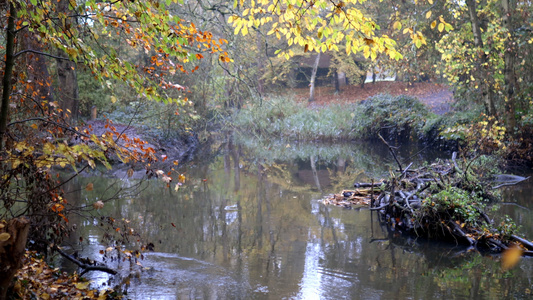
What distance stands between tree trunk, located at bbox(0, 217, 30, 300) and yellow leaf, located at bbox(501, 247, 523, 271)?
5858 mm

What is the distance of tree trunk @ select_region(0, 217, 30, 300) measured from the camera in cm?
340

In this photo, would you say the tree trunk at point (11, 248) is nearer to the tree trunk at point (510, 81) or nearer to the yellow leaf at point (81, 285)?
the yellow leaf at point (81, 285)

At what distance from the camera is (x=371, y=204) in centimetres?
976

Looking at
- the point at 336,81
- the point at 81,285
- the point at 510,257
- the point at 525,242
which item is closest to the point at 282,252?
the point at 81,285

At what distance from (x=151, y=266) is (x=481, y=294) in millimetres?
4210

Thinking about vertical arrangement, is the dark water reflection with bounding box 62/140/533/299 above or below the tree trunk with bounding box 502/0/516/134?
below

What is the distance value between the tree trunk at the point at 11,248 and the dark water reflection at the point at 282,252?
2065 mm

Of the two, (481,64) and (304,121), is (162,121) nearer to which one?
(304,121)

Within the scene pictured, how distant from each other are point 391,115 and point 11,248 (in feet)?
70.1

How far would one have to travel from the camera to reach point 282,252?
7176mm

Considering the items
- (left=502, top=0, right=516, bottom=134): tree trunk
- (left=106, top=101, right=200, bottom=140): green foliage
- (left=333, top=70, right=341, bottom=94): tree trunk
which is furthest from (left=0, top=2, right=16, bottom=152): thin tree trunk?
(left=333, top=70, right=341, bottom=94): tree trunk

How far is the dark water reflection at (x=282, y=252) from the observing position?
5707mm

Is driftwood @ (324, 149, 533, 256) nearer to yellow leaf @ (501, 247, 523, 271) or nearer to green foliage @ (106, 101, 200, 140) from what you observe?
yellow leaf @ (501, 247, 523, 271)

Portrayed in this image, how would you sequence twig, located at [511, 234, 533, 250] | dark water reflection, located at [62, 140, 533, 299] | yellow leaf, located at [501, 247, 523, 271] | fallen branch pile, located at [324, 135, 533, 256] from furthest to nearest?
fallen branch pile, located at [324, 135, 533, 256] → twig, located at [511, 234, 533, 250] → yellow leaf, located at [501, 247, 523, 271] → dark water reflection, located at [62, 140, 533, 299]
